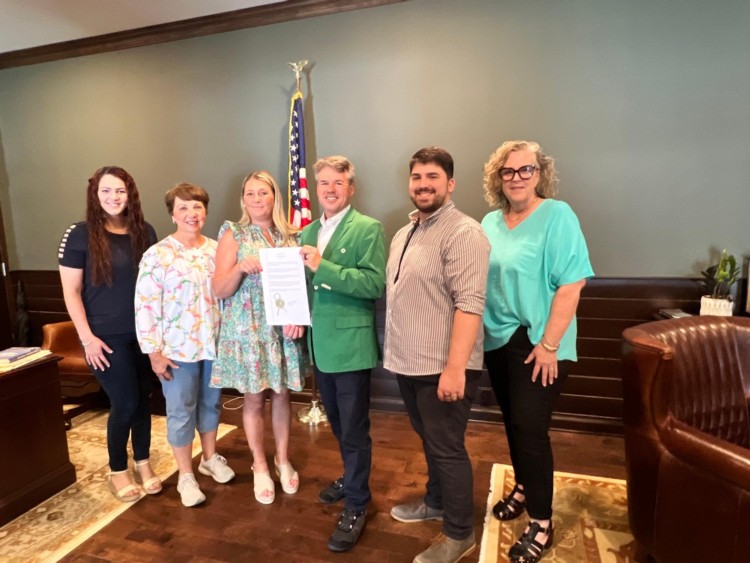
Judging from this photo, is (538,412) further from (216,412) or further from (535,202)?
(216,412)

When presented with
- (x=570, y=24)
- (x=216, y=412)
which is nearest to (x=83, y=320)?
(x=216, y=412)

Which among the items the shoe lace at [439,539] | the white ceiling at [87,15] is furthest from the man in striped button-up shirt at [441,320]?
the white ceiling at [87,15]

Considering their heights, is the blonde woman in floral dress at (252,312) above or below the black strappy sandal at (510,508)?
above

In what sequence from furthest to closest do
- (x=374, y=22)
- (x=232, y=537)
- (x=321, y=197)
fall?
(x=374, y=22) → (x=232, y=537) → (x=321, y=197)

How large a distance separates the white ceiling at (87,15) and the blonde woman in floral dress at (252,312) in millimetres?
1994

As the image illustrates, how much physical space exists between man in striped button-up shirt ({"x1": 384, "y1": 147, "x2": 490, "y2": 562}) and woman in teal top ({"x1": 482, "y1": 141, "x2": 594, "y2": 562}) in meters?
0.15

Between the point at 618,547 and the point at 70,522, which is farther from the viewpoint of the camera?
the point at 70,522

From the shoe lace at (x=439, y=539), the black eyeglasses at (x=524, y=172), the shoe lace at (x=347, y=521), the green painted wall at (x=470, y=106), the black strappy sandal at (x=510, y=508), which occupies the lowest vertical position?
the shoe lace at (x=439, y=539)

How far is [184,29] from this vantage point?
3461 millimetres

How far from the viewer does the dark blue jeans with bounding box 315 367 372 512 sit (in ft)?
6.17

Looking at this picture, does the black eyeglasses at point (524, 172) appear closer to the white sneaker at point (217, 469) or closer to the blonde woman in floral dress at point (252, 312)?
the blonde woman in floral dress at point (252, 312)

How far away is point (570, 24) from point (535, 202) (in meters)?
1.75

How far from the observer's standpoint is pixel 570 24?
9.09ft

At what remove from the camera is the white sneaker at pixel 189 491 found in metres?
2.22
